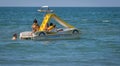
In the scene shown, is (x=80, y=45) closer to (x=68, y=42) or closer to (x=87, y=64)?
(x=68, y=42)

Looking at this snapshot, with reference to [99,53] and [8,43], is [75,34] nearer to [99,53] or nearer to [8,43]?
[8,43]

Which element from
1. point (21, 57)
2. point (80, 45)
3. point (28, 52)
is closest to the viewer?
point (21, 57)

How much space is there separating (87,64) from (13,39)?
11300mm

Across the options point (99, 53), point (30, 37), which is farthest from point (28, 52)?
point (30, 37)

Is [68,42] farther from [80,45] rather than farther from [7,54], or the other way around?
[7,54]

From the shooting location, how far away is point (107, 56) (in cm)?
2623

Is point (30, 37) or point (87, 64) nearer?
point (87, 64)

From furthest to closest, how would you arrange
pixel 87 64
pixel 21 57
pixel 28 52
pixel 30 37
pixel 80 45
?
pixel 30 37 < pixel 80 45 < pixel 28 52 < pixel 21 57 < pixel 87 64

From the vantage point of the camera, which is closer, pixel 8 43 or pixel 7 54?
pixel 7 54

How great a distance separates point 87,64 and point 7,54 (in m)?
4.93

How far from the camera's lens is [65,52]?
2767 centimetres

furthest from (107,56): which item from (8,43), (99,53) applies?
(8,43)

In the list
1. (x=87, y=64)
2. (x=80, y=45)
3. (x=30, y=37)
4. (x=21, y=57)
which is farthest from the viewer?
(x=30, y=37)

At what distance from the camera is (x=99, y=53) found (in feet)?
89.5
